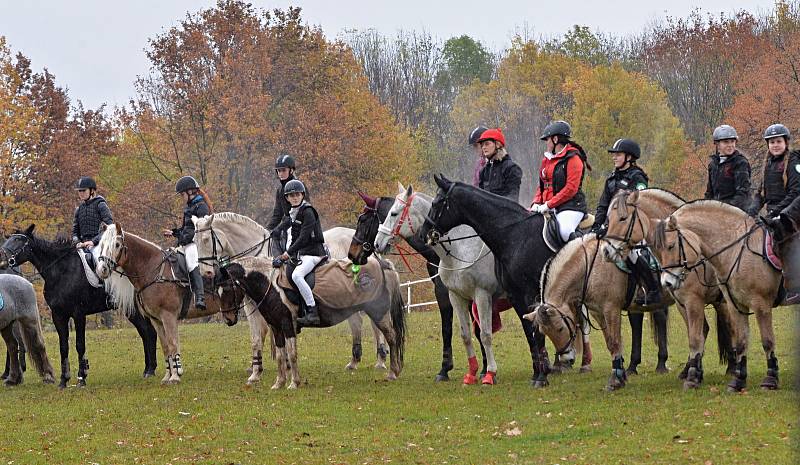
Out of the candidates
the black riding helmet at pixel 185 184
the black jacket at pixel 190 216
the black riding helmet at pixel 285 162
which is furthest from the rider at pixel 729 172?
the black riding helmet at pixel 185 184

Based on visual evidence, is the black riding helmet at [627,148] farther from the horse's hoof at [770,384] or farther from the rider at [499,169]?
the horse's hoof at [770,384]

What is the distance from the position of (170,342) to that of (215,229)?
182cm

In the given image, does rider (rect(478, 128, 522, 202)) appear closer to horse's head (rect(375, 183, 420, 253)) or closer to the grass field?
horse's head (rect(375, 183, 420, 253))

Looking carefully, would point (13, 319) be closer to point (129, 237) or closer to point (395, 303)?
point (129, 237)

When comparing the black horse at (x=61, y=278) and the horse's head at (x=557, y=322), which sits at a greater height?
the black horse at (x=61, y=278)

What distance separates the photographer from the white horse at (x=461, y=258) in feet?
44.9

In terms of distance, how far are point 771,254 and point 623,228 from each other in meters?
1.51

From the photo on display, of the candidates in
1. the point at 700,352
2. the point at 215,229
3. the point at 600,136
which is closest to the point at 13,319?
the point at 215,229

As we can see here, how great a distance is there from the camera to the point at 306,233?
581 inches

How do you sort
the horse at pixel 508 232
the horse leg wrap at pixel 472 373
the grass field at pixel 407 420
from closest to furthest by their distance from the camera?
the grass field at pixel 407 420, the horse at pixel 508 232, the horse leg wrap at pixel 472 373

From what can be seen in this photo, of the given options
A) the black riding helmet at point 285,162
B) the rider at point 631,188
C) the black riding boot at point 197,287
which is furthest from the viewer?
the black riding boot at point 197,287

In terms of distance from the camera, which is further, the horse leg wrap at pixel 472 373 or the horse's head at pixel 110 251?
the horse's head at pixel 110 251

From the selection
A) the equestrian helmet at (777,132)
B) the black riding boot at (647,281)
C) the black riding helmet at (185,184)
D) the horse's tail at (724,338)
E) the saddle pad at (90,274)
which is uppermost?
the black riding helmet at (185,184)

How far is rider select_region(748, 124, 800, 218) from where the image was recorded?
453 inches
